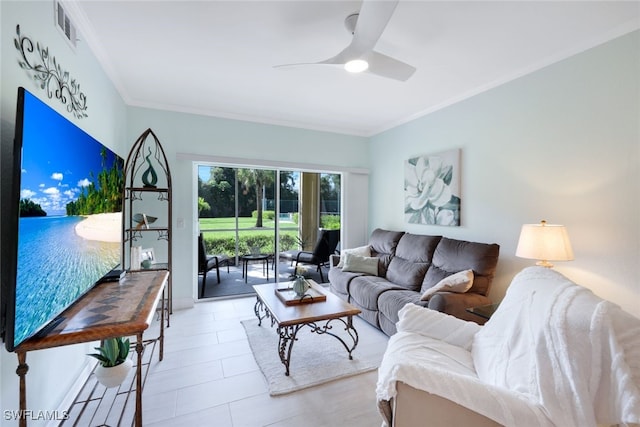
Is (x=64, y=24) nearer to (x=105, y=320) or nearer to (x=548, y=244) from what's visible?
(x=105, y=320)

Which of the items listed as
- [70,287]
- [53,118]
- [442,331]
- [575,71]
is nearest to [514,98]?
[575,71]

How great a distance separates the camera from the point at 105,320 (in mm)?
1347

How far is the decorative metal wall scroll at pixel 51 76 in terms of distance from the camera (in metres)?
1.32

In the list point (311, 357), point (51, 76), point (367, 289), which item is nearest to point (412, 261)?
point (367, 289)

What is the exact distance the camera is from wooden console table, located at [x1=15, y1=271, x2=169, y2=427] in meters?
1.11

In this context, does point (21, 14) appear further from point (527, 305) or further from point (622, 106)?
point (622, 106)

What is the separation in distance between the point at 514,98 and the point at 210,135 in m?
3.52

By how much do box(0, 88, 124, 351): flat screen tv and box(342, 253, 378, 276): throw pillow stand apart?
2.61 metres

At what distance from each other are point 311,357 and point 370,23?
8.18 feet

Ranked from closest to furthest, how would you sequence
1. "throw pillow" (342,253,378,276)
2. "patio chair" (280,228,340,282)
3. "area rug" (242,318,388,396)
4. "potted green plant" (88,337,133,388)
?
"potted green plant" (88,337,133,388), "area rug" (242,318,388,396), "throw pillow" (342,253,378,276), "patio chair" (280,228,340,282)

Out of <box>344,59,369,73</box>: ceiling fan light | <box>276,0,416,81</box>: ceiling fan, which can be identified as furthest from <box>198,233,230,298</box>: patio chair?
<box>344,59,369,73</box>: ceiling fan light

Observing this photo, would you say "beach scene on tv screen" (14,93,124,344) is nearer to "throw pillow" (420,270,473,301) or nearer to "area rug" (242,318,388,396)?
"area rug" (242,318,388,396)

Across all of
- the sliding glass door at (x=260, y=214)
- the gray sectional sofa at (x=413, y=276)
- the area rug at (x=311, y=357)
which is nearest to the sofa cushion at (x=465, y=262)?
the gray sectional sofa at (x=413, y=276)

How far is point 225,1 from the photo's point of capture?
67.7 inches
